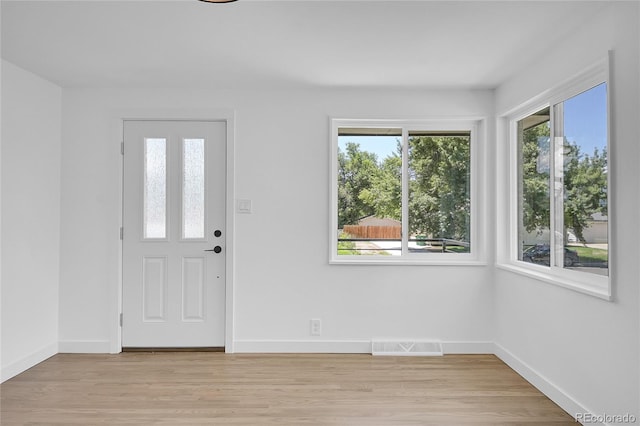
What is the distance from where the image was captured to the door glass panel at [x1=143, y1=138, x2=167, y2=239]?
12.2 ft

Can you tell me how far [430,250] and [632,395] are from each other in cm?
193

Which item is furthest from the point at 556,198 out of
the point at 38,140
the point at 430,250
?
the point at 38,140

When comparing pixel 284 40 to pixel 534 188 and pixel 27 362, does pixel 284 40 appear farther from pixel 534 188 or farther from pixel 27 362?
pixel 27 362

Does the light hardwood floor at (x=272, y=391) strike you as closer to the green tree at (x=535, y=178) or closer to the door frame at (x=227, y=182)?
the door frame at (x=227, y=182)

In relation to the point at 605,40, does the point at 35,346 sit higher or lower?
lower

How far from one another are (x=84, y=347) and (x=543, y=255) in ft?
12.7

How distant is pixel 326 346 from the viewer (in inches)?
145

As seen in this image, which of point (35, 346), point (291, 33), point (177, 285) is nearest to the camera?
point (291, 33)

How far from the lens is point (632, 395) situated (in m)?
2.06

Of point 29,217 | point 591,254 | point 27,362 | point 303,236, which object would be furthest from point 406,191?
point 27,362

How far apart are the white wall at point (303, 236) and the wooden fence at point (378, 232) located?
0.94 feet

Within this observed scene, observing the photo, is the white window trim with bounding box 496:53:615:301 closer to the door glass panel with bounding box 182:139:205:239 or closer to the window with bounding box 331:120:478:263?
the window with bounding box 331:120:478:263

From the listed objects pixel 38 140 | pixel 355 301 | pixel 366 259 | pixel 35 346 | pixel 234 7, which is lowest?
pixel 35 346

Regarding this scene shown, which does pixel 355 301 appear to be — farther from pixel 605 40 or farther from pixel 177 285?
pixel 605 40
